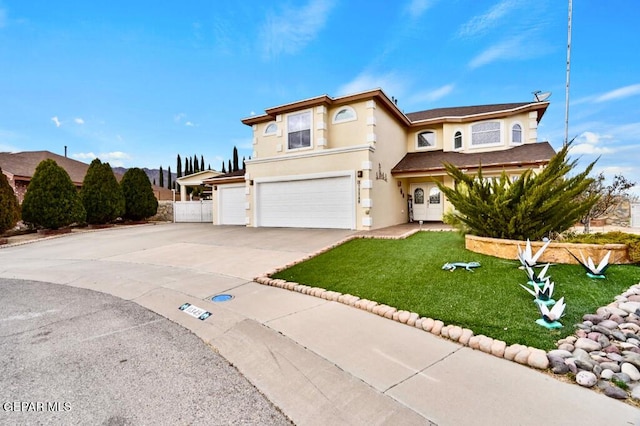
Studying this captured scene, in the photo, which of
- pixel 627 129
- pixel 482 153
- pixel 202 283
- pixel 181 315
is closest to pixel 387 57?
pixel 482 153

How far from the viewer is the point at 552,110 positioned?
47.3 feet

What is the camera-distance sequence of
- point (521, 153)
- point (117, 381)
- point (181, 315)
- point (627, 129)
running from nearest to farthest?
point (117, 381) → point (181, 315) → point (627, 129) → point (521, 153)

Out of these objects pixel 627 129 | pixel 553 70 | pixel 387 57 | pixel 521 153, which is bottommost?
pixel 521 153

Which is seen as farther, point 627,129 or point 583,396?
point 627,129

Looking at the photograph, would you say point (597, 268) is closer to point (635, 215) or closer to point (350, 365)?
point (350, 365)

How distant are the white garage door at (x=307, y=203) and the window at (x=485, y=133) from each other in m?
7.80

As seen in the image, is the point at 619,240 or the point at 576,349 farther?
the point at 619,240

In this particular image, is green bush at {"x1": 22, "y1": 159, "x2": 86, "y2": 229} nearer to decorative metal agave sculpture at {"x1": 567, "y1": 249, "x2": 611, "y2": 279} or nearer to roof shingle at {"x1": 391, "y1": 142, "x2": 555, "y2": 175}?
roof shingle at {"x1": 391, "y1": 142, "x2": 555, "y2": 175}

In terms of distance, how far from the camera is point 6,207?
512 inches

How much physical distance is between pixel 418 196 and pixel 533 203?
32.3 ft

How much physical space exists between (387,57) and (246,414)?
52.2 feet

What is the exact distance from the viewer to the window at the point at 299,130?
1408 centimetres

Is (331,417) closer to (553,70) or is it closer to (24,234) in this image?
(553,70)

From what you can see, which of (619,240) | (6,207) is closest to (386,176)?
(619,240)
